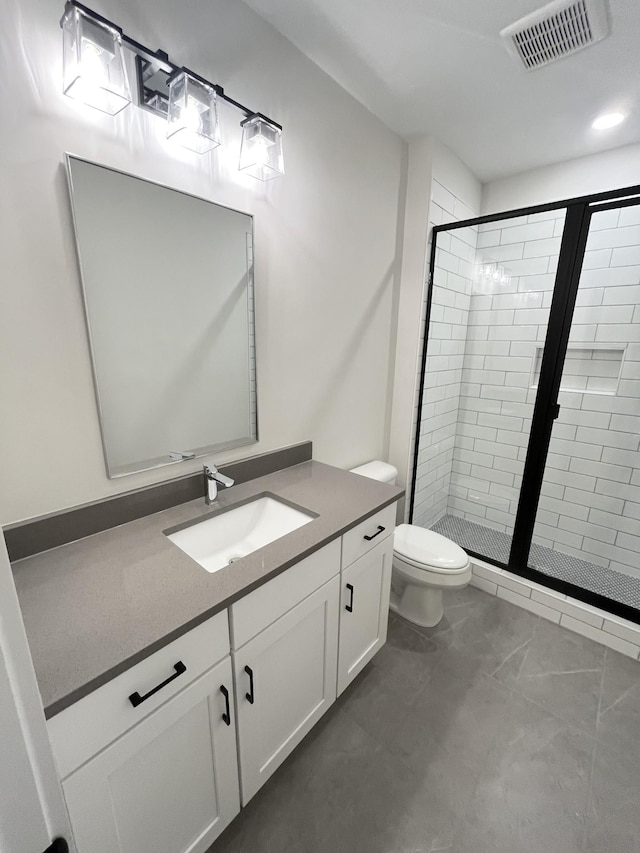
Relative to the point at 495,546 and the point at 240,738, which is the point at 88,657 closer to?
the point at 240,738

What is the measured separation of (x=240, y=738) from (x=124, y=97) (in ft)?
5.57

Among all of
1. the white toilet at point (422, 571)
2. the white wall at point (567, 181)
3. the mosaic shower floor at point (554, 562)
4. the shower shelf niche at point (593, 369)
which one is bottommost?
the mosaic shower floor at point (554, 562)

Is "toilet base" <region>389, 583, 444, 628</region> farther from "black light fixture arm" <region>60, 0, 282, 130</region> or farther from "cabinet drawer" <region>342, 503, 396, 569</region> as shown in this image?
"black light fixture arm" <region>60, 0, 282, 130</region>

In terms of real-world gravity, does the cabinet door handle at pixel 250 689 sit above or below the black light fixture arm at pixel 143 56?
below

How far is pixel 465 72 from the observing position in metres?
1.45

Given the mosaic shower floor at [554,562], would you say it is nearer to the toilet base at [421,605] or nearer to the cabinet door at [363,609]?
the toilet base at [421,605]

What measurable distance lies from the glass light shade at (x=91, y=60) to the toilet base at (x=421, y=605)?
214cm

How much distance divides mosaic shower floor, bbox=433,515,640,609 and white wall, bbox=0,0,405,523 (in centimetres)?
121

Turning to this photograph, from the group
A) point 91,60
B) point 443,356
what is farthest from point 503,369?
point 91,60

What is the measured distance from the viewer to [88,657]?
66 centimetres

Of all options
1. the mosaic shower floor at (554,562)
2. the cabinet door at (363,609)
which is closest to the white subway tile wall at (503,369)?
the mosaic shower floor at (554,562)

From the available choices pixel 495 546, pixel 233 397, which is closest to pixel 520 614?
pixel 495 546

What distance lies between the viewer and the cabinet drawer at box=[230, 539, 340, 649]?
2.92 ft

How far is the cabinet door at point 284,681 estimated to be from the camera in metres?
0.96
